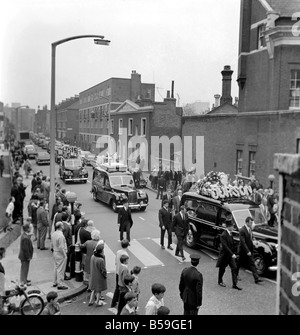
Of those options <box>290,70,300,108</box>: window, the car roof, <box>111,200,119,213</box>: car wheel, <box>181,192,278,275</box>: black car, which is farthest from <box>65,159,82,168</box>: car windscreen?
the car roof

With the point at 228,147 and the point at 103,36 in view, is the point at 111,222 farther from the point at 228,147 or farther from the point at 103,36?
the point at 228,147

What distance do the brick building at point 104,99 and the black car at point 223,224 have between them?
38258 millimetres

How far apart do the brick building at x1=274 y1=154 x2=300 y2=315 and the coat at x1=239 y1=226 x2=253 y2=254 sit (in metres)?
7.64

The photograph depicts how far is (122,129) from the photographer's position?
45.5 metres

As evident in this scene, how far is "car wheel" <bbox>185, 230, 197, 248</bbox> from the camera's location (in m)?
12.7

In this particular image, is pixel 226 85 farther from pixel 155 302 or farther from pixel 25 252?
pixel 155 302

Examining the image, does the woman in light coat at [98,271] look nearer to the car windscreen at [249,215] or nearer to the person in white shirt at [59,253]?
the person in white shirt at [59,253]

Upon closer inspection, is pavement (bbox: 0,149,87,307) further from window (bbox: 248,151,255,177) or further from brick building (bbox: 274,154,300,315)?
window (bbox: 248,151,255,177)

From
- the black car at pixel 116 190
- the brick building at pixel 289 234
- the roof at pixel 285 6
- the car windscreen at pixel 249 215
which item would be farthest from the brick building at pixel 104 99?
the brick building at pixel 289 234

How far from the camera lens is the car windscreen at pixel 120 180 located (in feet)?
65.6

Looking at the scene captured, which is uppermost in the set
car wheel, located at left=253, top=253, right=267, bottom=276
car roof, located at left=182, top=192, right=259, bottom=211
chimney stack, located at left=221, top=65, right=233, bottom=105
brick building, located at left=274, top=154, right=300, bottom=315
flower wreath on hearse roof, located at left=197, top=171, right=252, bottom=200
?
chimney stack, located at left=221, top=65, right=233, bottom=105

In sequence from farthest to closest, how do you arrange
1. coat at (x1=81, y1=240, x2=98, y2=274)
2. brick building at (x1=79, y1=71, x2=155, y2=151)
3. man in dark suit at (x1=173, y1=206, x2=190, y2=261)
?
brick building at (x1=79, y1=71, x2=155, y2=151)
man in dark suit at (x1=173, y1=206, x2=190, y2=261)
coat at (x1=81, y1=240, x2=98, y2=274)

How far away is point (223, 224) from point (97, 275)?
14.9 feet
